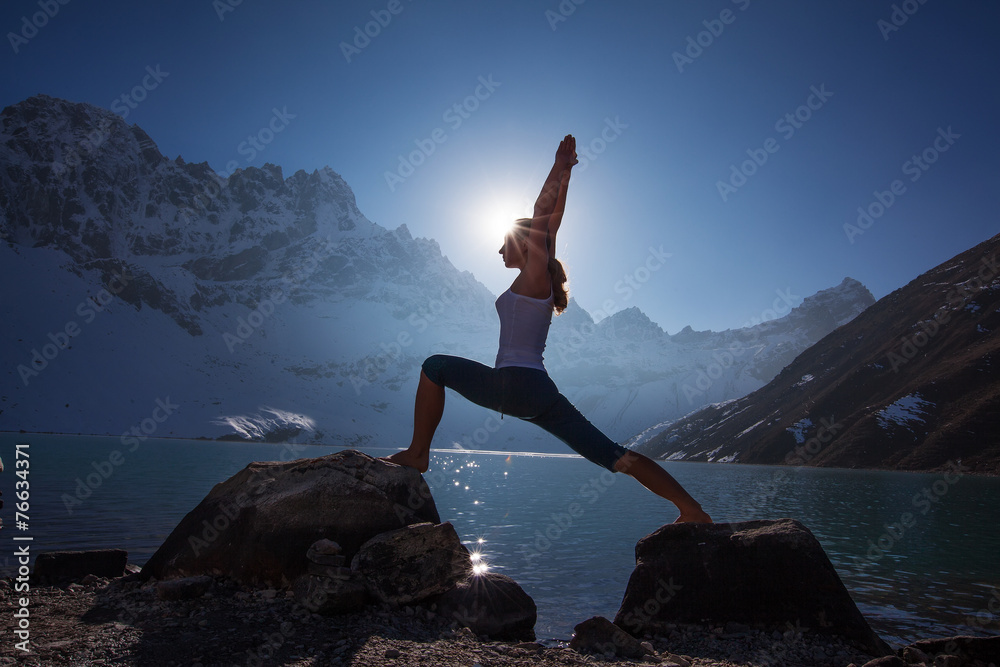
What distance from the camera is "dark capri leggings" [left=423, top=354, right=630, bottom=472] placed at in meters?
4.90

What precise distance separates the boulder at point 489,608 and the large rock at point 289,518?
1128mm

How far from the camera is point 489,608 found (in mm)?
5738

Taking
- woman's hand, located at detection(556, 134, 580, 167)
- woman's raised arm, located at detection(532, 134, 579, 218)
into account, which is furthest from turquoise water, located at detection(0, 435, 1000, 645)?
woman's hand, located at detection(556, 134, 580, 167)

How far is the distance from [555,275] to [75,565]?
7273mm

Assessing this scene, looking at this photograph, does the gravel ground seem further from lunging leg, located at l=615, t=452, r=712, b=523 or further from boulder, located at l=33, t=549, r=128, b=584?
lunging leg, located at l=615, t=452, r=712, b=523

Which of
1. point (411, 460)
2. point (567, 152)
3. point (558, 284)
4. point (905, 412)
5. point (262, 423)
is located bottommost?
point (262, 423)

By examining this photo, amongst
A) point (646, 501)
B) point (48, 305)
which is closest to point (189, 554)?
point (646, 501)

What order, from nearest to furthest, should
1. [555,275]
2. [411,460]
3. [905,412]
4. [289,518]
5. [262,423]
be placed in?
[555,275] < [289,518] < [411,460] < [905,412] < [262,423]

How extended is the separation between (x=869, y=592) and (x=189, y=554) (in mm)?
13887

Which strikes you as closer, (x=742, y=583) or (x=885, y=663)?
(x=885, y=663)

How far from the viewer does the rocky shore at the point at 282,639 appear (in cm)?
410

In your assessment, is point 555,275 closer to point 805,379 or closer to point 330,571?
point 330,571

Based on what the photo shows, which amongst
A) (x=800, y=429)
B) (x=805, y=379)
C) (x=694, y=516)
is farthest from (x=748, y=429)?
(x=694, y=516)

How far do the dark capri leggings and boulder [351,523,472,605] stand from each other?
5.39 ft
